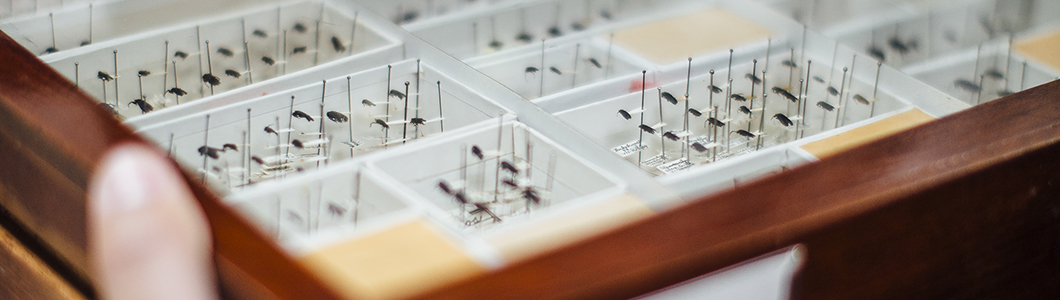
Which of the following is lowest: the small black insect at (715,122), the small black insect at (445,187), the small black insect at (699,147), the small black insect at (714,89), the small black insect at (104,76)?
the small black insect at (445,187)

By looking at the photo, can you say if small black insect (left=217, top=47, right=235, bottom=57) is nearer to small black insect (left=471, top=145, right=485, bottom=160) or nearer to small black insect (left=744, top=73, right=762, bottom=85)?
small black insect (left=471, top=145, right=485, bottom=160)

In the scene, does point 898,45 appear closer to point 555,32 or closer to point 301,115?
point 555,32

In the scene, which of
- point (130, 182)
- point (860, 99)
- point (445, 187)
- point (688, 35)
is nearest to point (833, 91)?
point (860, 99)

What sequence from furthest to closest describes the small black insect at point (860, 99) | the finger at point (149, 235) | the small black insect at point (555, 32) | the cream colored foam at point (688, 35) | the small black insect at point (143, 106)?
the small black insect at point (555, 32)
the cream colored foam at point (688, 35)
the small black insect at point (860, 99)
the small black insect at point (143, 106)
the finger at point (149, 235)

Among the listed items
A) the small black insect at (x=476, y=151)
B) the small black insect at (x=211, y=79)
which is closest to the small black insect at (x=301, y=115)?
the small black insect at (x=211, y=79)

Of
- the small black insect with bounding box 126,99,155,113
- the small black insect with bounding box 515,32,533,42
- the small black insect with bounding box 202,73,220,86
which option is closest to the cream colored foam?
the small black insect with bounding box 515,32,533,42

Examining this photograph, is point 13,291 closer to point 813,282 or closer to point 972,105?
point 813,282

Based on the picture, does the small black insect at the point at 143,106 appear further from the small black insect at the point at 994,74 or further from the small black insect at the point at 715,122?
the small black insect at the point at 994,74
